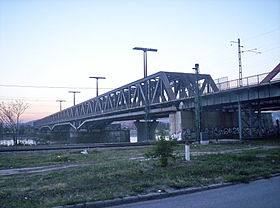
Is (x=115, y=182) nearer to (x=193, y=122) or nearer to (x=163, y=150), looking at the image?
(x=163, y=150)

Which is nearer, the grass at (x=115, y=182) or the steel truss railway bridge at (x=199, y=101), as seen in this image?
the grass at (x=115, y=182)

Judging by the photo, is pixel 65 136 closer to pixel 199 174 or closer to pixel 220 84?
pixel 220 84

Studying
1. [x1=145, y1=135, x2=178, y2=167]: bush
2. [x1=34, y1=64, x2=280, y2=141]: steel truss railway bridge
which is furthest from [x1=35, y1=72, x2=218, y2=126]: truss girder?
[x1=145, y1=135, x2=178, y2=167]: bush

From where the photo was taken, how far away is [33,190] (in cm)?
884

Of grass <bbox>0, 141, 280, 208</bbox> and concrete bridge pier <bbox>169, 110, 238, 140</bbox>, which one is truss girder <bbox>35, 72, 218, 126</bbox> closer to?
concrete bridge pier <bbox>169, 110, 238, 140</bbox>

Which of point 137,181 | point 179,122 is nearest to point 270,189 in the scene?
point 137,181

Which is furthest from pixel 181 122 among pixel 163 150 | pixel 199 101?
pixel 163 150

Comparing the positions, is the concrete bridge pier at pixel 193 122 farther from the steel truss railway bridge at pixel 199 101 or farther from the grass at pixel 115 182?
the grass at pixel 115 182

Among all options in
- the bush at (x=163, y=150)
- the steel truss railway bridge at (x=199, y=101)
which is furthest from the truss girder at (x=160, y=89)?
the bush at (x=163, y=150)

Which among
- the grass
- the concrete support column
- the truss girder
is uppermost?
the truss girder

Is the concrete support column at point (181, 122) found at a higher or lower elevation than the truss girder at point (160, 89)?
lower

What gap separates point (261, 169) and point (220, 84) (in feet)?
108

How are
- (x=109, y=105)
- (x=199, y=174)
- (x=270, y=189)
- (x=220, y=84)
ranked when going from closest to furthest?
1. (x=270, y=189)
2. (x=199, y=174)
3. (x=220, y=84)
4. (x=109, y=105)

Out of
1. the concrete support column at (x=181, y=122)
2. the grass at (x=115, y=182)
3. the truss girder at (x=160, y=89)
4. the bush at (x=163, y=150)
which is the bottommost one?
the grass at (x=115, y=182)
